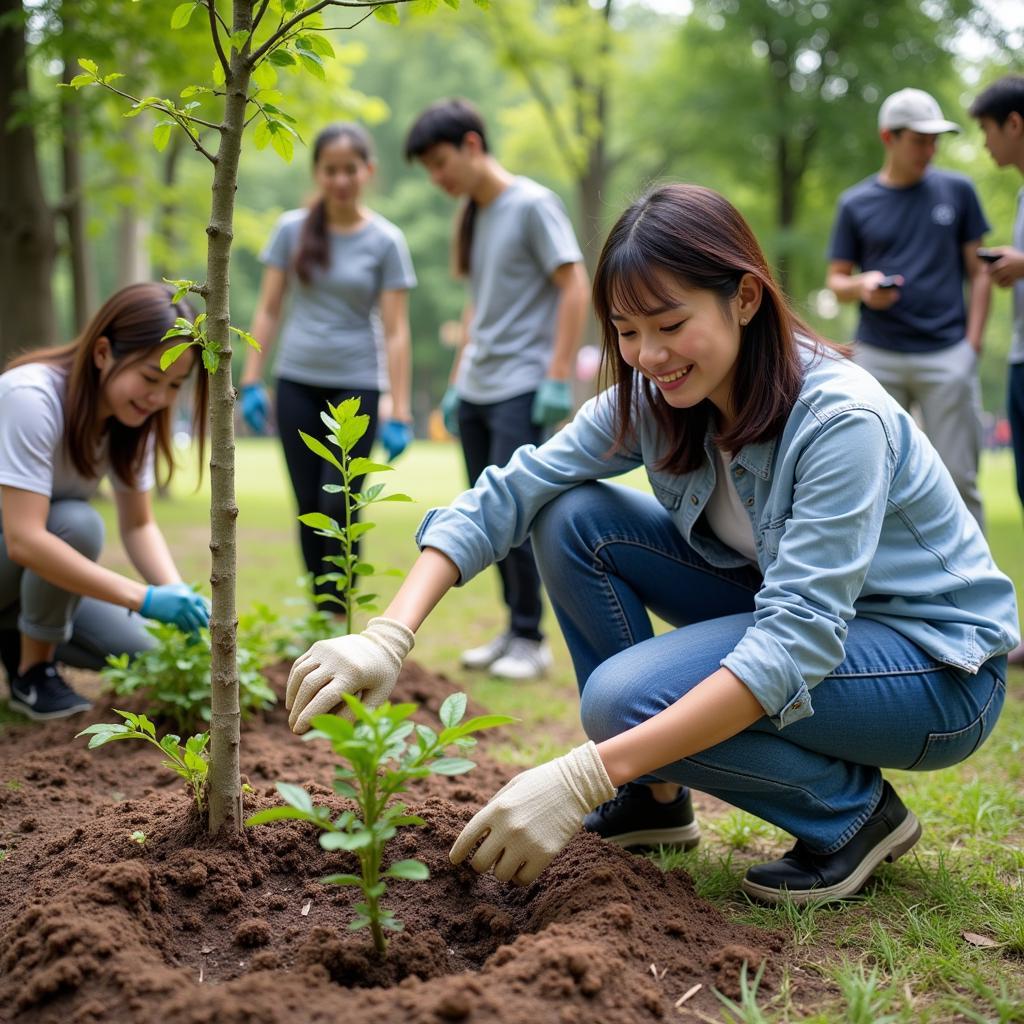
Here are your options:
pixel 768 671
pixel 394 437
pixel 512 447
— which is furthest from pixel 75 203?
pixel 768 671

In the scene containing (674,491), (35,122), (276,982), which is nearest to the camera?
(276,982)

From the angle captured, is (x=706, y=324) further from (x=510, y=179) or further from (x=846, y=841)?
(x=510, y=179)

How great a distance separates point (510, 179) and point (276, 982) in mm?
3378

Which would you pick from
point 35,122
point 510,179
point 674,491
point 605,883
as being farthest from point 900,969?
point 35,122

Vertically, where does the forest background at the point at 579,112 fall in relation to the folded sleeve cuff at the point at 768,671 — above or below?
above

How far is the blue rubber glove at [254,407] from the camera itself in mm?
4508

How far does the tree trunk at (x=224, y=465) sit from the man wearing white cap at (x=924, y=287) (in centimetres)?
331

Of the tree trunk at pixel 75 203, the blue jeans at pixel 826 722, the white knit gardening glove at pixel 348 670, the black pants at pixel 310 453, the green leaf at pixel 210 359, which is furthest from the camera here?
the tree trunk at pixel 75 203

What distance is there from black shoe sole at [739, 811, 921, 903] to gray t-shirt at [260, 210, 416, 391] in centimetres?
278

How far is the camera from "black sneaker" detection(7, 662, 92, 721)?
3283 millimetres

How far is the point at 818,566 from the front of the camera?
184 cm

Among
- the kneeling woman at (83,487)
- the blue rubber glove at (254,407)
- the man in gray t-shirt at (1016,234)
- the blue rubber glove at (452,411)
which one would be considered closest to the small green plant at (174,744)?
the kneeling woman at (83,487)

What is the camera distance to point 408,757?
1.55m

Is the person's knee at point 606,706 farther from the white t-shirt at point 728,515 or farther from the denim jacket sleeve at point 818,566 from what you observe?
the white t-shirt at point 728,515
